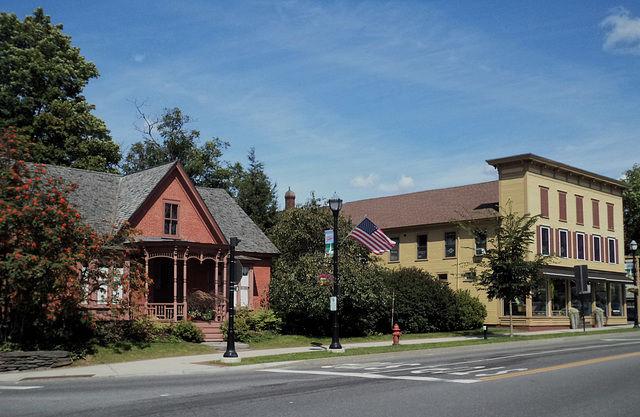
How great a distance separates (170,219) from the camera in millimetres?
29953

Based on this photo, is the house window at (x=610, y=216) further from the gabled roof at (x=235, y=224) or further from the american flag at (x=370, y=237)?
the gabled roof at (x=235, y=224)

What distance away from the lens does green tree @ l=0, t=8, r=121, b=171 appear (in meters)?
37.4

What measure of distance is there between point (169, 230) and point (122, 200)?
2805 millimetres

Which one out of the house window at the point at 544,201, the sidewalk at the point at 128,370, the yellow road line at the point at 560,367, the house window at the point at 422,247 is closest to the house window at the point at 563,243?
the house window at the point at 544,201

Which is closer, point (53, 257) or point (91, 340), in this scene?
point (53, 257)

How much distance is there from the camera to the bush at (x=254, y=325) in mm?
27234

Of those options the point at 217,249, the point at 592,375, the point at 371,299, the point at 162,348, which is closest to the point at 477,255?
the point at 371,299

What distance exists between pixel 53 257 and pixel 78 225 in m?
1.38

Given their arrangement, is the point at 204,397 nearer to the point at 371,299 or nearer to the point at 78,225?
the point at 78,225

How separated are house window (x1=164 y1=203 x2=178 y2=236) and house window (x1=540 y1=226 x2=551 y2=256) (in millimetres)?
23067

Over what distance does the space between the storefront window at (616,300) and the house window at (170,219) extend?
3406cm

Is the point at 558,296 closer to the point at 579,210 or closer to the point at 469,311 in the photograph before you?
the point at 579,210

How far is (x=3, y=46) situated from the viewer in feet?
128

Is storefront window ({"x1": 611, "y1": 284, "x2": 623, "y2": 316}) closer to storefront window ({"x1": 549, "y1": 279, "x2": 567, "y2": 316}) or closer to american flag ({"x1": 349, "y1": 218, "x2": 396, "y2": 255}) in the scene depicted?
storefront window ({"x1": 549, "y1": 279, "x2": 567, "y2": 316})
